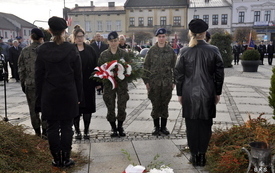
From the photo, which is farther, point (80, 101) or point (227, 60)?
point (227, 60)

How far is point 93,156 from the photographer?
4543 millimetres

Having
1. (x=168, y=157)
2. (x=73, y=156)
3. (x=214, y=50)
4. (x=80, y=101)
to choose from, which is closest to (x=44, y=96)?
(x=80, y=101)

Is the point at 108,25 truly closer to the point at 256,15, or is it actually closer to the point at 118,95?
the point at 256,15

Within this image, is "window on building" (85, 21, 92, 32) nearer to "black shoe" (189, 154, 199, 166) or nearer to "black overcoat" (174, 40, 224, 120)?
"black overcoat" (174, 40, 224, 120)

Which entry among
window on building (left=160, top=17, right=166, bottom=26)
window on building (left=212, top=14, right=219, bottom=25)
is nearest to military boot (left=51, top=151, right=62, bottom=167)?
window on building (left=212, top=14, right=219, bottom=25)

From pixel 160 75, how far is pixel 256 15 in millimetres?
55782

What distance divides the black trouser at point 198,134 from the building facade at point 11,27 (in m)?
67.5

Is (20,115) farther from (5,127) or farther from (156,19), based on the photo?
(156,19)

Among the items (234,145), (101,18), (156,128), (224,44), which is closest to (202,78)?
(234,145)

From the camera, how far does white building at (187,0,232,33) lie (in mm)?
56906

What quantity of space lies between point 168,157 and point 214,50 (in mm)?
1749

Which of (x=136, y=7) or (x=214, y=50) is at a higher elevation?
(x=136, y=7)

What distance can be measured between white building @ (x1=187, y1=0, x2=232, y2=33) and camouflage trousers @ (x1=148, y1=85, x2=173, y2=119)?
54959 millimetres

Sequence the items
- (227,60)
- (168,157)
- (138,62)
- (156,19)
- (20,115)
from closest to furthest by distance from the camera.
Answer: (168,157) → (138,62) → (20,115) → (227,60) → (156,19)
